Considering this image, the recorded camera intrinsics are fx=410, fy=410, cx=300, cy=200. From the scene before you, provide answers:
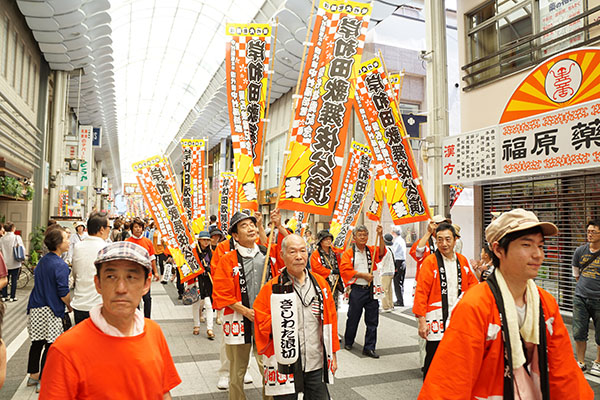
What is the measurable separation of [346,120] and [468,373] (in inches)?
117

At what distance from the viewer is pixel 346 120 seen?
13.7 ft

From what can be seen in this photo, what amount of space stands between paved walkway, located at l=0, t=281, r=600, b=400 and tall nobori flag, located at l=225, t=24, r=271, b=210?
2465mm

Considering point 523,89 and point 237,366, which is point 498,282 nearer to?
point 237,366

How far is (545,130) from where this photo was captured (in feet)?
23.4

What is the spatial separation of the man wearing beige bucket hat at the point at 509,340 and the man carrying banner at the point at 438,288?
7.58 feet

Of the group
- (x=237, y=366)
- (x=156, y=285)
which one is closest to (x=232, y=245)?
(x=237, y=366)

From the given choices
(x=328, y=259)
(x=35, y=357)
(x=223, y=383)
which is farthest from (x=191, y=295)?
(x=35, y=357)

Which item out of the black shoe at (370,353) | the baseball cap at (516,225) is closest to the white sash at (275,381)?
the baseball cap at (516,225)

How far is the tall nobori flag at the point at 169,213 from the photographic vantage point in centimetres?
674

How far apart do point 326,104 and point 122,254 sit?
294 centimetres

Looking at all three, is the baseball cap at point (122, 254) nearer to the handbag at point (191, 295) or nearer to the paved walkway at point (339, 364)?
the paved walkway at point (339, 364)

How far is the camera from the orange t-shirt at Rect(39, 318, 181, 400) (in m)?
1.51

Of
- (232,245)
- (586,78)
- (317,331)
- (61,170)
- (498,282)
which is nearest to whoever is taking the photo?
(498,282)

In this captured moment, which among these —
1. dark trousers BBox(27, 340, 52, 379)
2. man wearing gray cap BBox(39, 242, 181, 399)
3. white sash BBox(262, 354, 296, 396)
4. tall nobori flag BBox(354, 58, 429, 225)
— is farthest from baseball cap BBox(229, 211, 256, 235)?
dark trousers BBox(27, 340, 52, 379)
